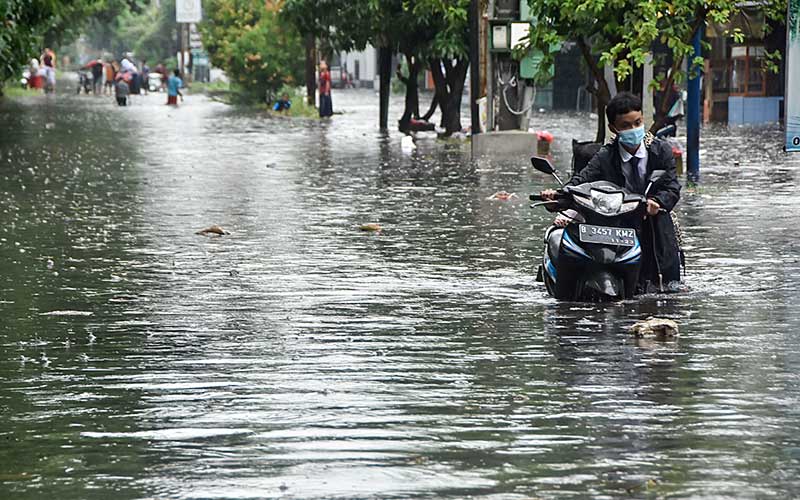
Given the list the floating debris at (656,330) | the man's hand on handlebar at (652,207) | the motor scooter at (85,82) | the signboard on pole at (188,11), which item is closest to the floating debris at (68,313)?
the floating debris at (656,330)

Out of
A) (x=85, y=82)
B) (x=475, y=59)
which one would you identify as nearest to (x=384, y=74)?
(x=475, y=59)

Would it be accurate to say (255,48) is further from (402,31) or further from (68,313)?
(68,313)

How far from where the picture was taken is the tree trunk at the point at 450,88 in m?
37.2

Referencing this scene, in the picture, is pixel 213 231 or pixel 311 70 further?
pixel 311 70

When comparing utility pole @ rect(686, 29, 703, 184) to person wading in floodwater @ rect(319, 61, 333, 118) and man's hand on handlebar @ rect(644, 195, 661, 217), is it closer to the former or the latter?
man's hand on handlebar @ rect(644, 195, 661, 217)

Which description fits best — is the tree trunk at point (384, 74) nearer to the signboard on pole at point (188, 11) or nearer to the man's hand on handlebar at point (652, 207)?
the man's hand on handlebar at point (652, 207)

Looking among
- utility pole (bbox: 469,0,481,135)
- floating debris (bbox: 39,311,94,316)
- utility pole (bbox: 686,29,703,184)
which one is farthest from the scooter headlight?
utility pole (bbox: 469,0,481,135)

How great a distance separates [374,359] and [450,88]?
2837 cm

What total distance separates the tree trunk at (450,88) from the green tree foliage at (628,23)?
1495cm

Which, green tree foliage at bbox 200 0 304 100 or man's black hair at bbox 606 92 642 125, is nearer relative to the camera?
man's black hair at bbox 606 92 642 125

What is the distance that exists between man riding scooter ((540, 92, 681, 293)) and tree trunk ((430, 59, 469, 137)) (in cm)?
2456

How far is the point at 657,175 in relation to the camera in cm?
1216

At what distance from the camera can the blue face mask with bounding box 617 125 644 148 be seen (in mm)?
12094

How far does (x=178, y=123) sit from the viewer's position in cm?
4756
